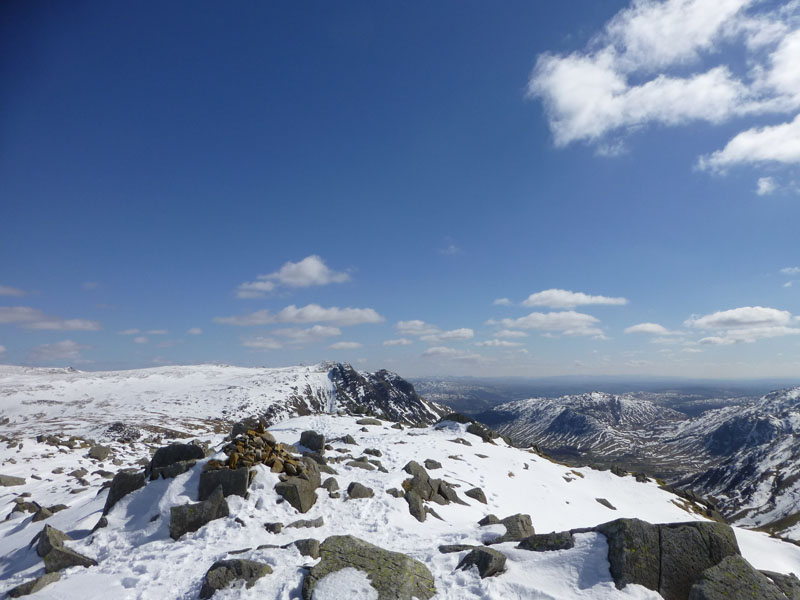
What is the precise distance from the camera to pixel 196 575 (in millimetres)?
12047

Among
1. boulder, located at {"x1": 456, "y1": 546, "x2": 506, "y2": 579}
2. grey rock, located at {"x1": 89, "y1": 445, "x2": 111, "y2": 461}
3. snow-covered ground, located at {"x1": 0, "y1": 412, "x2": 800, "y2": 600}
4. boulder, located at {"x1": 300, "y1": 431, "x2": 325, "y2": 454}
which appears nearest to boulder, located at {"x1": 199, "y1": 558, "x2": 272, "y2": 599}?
snow-covered ground, located at {"x1": 0, "y1": 412, "x2": 800, "y2": 600}

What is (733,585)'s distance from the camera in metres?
9.15

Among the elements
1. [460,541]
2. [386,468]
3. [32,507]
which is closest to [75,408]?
[32,507]

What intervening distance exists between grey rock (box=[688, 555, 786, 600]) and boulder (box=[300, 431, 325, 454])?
21853 mm

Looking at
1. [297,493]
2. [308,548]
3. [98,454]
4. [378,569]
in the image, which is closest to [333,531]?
[297,493]

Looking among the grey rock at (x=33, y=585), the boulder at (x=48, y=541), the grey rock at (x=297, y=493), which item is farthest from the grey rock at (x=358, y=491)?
the boulder at (x=48, y=541)

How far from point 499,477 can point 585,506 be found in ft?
22.8

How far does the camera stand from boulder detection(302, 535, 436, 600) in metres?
10.4

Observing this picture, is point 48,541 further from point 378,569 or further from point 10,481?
point 10,481

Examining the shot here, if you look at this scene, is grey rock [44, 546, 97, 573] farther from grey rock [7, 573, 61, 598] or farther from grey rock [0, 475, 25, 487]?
grey rock [0, 475, 25, 487]

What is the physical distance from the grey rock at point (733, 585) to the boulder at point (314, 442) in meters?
21.9

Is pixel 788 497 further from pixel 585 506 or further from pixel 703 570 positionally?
pixel 703 570

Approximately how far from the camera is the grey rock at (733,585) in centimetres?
891

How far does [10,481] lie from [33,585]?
2941 cm
